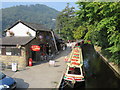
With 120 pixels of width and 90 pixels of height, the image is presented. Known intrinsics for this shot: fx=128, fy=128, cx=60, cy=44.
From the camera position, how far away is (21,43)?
56.8ft

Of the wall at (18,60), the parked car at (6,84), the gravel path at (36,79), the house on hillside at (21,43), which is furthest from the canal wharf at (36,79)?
the house on hillside at (21,43)

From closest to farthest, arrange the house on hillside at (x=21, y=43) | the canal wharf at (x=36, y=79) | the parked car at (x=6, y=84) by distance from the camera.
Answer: the parked car at (x=6, y=84)
the canal wharf at (x=36, y=79)
the house on hillside at (x=21, y=43)

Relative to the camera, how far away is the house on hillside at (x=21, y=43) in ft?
56.4

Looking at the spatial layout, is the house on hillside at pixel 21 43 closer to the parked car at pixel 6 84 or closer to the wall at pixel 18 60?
the wall at pixel 18 60

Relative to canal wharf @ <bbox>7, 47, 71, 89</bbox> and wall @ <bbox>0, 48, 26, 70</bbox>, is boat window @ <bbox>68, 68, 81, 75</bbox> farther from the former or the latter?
wall @ <bbox>0, 48, 26, 70</bbox>

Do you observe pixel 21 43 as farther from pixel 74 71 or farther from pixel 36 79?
pixel 74 71

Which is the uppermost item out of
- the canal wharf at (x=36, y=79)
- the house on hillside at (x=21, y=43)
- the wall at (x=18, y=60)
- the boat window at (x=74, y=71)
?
the house on hillside at (x=21, y=43)

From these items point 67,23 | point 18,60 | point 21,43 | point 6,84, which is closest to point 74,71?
point 6,84

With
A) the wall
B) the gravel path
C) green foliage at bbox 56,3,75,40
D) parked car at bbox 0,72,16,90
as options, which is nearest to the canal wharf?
the gravel path

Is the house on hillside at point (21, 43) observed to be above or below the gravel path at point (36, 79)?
above

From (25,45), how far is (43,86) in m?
7.68

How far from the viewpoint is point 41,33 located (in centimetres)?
2264

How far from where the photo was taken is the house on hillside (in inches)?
677

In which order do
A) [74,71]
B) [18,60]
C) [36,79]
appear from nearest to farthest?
[36,79] < [74,71] < [18,60]
